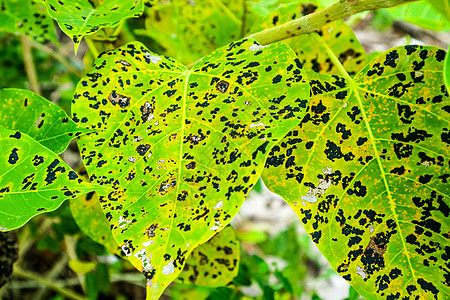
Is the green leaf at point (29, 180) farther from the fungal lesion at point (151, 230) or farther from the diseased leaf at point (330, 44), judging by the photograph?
the diseased leaf at point (330, 44)

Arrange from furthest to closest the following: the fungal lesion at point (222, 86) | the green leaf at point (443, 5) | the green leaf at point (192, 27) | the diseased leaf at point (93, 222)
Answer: the green leaf at point (192, 27)
the diseased leaf at point (93, 222)
the fungal lesion at point (222, 86)
the green leaf at point (443, 5)

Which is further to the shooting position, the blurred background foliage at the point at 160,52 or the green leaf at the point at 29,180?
the blurred background foliage at the point at 160,52

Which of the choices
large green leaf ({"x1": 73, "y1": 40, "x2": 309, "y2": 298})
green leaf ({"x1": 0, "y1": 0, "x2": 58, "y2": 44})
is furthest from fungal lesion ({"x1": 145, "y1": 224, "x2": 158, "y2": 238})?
green leaf ({"x1": 0, "y1": 0, "x2": 58, "y2": 44})

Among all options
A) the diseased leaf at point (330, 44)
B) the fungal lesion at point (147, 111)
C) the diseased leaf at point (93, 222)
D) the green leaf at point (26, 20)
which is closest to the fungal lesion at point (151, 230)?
the fungal lesion at point (147, 111)

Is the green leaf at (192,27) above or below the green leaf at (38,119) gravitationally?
above

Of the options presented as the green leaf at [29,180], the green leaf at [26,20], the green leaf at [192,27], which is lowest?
the green leaf at [29,180]

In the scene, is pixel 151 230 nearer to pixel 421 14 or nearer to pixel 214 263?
pixel 214 263

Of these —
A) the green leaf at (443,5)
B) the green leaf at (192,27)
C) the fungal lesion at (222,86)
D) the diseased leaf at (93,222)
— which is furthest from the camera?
the green leaf at (192,27)
